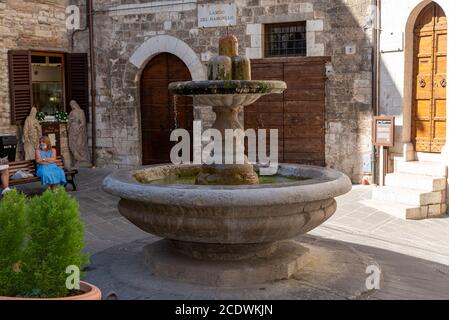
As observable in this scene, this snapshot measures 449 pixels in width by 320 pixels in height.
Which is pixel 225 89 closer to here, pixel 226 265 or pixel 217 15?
pixel 226 265

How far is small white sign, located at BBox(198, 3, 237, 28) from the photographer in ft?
37.0

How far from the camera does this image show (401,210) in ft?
26.6

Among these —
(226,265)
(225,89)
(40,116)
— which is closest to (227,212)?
(226,265)

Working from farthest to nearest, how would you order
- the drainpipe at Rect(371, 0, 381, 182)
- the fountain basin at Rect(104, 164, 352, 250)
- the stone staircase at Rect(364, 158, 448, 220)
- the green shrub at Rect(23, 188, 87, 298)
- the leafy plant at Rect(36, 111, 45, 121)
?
1. the leafy plant at Rect(36, 111, 45, 121)
2. the drainpipe at Rect(371, 0, 381, 182)
3. the stone staircase at Rect(364, 158, 448, 220)
4. the fountain basin at Rect(104, 164, 352, 250)
5. the green shrub at Rect(23, 188, 87, 298)

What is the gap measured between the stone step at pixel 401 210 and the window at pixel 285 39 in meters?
3.65

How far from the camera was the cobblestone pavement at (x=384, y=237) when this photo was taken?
5.05m

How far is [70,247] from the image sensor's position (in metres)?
3.46

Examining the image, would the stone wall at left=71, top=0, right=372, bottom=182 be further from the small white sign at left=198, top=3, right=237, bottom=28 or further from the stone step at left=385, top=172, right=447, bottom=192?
the stone step at left=385, top=172, right=447, bottom=192

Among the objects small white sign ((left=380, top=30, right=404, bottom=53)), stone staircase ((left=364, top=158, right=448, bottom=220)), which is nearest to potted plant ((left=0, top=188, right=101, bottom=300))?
stone staircase ((left=364, top=158, right=448, bottom=220))

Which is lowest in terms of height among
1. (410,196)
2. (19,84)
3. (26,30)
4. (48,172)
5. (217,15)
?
(410,196)

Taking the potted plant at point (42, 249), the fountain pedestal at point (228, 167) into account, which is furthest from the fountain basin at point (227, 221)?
the potted plant at point (42, 249)

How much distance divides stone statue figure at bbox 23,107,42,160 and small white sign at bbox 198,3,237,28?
3.91 metres

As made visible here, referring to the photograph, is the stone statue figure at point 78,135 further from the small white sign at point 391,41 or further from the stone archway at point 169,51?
the small white sign at point 391,41

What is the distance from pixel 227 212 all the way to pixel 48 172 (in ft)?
18.9
